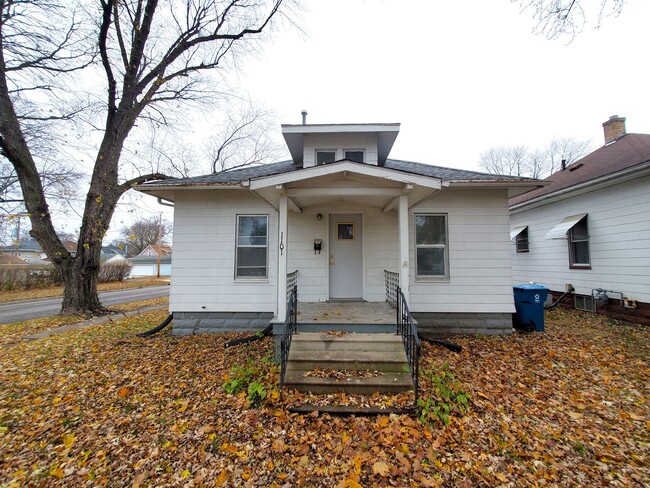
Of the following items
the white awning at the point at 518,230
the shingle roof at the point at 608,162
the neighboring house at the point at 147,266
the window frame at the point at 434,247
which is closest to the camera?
the window frame at the point at 434,247

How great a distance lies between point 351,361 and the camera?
400 centimetres

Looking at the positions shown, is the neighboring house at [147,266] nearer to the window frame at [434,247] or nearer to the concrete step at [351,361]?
the window frame at [434,247]

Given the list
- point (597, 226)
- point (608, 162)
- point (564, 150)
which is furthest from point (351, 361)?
point (564, 150)

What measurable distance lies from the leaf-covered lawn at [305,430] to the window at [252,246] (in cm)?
222

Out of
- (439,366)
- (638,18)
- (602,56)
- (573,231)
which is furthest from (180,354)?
(573,231)

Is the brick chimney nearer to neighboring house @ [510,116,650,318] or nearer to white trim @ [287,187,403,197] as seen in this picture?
neighboring house @ [510,116,650,318]

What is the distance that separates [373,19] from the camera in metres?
5.66

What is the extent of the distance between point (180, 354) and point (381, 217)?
17.1 ft

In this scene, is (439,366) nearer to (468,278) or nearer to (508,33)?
(468,278)

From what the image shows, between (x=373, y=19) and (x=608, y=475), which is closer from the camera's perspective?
(x=608, y=475)

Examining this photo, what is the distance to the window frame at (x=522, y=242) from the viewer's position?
1037 centimetres

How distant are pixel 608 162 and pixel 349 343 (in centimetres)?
950

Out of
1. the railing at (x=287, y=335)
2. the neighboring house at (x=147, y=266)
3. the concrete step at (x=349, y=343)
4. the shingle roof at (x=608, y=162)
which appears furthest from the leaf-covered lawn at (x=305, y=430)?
the neighboring house at (x=147, y=266)

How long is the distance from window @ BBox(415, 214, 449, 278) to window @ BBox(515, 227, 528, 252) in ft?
20.3
